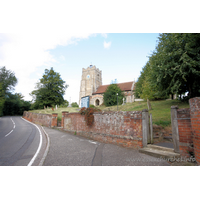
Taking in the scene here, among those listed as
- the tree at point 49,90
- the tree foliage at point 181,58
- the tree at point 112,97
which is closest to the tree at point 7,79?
the tree at point 49,90

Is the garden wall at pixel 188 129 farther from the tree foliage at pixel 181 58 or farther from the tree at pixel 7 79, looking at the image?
the tree at pixel 7 79

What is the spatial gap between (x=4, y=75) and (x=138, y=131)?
176ft

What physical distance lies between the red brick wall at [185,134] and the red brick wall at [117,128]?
1781 millimetres

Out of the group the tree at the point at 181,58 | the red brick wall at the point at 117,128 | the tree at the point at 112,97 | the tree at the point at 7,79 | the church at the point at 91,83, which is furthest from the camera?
the church at the point at 91,83

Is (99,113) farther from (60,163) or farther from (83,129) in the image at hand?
(60,163)

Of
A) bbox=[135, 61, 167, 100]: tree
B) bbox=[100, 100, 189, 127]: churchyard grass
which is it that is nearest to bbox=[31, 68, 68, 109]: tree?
bbox=[135, 61, 167, 100]: tree

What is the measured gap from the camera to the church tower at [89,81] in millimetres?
60541

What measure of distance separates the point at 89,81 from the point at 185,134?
196 feet

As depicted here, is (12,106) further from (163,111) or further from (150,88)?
(163,111)

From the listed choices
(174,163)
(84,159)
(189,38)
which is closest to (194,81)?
(189,38)

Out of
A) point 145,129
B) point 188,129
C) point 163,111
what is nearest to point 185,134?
point 188,129

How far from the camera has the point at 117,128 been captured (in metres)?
6.97

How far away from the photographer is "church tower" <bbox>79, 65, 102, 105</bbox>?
60.5 metres

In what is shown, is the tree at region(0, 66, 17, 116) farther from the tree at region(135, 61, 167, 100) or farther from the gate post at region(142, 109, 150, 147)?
the gate post at region(142, 109, 150, 147)
